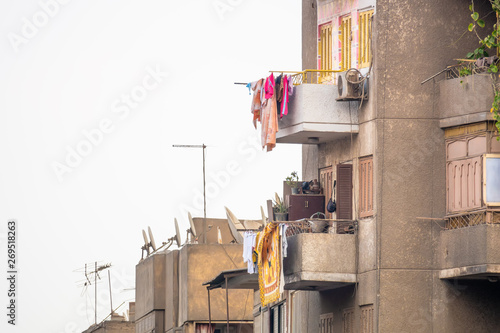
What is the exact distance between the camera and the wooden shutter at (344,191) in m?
30.9

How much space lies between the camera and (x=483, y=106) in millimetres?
28281

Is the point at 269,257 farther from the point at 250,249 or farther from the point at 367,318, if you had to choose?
the point at 367,318

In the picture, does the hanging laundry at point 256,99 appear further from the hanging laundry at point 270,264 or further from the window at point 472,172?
the window at point 472,172

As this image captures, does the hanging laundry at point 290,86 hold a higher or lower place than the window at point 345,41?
lower

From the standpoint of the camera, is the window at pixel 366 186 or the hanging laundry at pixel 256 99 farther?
the hanging laundry at pixel 256 99

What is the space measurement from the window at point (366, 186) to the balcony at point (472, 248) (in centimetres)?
186

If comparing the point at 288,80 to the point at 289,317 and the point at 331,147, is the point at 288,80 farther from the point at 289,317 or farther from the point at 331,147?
the point at 289,317

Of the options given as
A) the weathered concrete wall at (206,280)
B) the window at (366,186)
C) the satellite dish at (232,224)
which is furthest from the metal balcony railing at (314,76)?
the weathered concrete wall at (206,280)

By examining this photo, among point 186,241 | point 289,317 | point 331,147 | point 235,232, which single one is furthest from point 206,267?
point 331,147

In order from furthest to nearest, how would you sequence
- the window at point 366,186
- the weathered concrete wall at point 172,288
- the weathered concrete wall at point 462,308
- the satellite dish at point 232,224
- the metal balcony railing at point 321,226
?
the weathered concrete wall at point 172,288 → the satellite dish at point 232,224 → the metal balcony railing at point 321,226 → the window at point 366,186 → the weathered concrete wall at point 462,308

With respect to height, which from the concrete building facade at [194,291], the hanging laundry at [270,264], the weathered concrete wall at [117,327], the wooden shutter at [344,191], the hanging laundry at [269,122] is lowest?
the weathered concrete wall at [117,327]

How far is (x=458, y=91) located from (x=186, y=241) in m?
20.0

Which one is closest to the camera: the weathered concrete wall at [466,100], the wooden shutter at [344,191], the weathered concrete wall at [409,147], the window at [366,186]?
the weathered concrete wall at [466,100]

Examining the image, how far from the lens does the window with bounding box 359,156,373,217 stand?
2994 cm
